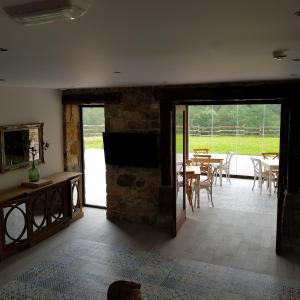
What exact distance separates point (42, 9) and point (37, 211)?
4.23m

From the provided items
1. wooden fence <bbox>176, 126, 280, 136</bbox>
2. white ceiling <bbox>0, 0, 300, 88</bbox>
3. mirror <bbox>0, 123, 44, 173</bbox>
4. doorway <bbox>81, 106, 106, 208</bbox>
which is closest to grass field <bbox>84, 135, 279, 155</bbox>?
wooden fence <bbox>176, 126, 280, 136</bbox>

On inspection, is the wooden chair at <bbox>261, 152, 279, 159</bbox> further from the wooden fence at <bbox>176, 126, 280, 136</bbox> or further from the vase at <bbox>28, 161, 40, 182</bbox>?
the vase at <bbox>28, 161, 40, 182</bbox>

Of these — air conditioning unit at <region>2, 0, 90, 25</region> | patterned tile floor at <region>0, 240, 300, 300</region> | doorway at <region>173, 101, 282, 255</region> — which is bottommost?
patterned tile floor at <region>0, 240, 300, 300</region>

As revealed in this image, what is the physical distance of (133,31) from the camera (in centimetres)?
154

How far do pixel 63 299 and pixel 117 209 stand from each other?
2429 mm

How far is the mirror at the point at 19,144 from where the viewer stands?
15.2 ft

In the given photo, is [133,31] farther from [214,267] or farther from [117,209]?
[117,209]

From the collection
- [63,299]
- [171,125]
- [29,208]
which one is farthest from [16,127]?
[63,299]

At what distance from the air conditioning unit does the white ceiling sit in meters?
0.12

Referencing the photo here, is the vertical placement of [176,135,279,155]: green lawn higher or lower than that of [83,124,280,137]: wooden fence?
lower

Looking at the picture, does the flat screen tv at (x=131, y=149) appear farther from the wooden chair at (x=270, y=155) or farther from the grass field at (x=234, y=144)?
the grass field at (x=234, y=144)

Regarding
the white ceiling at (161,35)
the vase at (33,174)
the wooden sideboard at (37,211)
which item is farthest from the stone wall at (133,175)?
the white ceiling at (161,35)

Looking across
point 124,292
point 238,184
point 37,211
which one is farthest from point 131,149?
point 124,292

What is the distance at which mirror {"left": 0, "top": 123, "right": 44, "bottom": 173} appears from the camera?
4.65m
